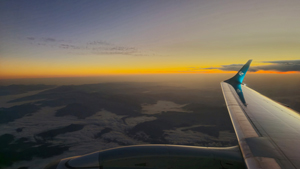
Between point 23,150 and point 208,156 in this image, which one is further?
point 23,150

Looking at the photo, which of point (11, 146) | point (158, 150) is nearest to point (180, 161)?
point (158, 150)

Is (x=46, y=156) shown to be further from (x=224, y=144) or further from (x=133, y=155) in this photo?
(x=224, y=144)

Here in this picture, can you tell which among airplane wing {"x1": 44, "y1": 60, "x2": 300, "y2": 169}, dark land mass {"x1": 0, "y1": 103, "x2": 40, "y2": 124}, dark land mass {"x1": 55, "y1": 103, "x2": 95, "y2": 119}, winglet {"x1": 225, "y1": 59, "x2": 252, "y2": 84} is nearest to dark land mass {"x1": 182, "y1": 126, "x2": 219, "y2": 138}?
winglet {"x1": 225, "y1": 59, "x2": 252, "y2": 84}

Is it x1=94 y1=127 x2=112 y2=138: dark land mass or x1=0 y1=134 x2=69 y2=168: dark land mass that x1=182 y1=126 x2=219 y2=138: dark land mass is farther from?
x1=0 y1=134 x2=69 y2=168: dark land mass

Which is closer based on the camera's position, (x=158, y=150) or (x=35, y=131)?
(x=158, y=150)

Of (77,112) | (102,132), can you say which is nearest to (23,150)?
(102,132)

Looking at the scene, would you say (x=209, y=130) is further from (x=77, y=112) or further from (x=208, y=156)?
(x=77, y=112)

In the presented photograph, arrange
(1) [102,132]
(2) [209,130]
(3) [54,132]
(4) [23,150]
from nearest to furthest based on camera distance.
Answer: (4) [23,150] < (2) [209,130] < (1) [102,132] < (3) [54,132]
